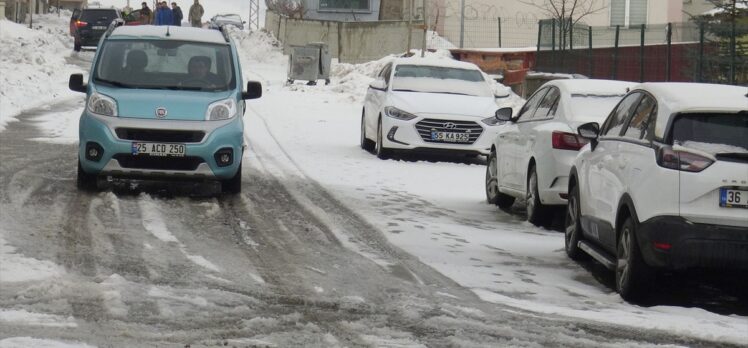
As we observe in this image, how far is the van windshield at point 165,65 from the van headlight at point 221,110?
1.39 ft

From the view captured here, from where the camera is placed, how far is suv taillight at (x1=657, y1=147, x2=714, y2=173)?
29.6ft

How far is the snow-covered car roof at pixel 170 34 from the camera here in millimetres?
15849

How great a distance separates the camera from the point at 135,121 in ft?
47.1

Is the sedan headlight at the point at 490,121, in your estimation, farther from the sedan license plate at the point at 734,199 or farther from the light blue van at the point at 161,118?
the sedan license plate at the point at 734,199

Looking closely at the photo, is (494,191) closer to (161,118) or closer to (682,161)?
(161,118)

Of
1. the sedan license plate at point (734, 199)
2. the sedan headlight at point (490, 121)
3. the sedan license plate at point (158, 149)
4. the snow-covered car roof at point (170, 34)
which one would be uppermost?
the snow-covered car roof at point (170, 34)

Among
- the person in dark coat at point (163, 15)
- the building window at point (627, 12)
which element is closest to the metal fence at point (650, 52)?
the person in dark coat at point (163, 15)

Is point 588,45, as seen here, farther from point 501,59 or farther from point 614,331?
point 614,331

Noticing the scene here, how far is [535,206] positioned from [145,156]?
12.7 ft

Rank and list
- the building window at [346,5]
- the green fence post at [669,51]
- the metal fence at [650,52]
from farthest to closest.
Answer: the building window at [346,5], the green fence post at [669,51], the metal fence at [650,52]

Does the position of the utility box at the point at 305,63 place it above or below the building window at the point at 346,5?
below

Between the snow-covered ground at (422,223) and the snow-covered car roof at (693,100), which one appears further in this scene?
the snow-covered car roof at (693,100)

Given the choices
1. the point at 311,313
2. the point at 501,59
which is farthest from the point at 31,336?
the point at 501,59

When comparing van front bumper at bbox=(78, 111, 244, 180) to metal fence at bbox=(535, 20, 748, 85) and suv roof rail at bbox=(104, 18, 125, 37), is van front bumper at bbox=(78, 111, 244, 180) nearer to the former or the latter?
suv roof rail at bbox=(104, 18, 125, 37)
